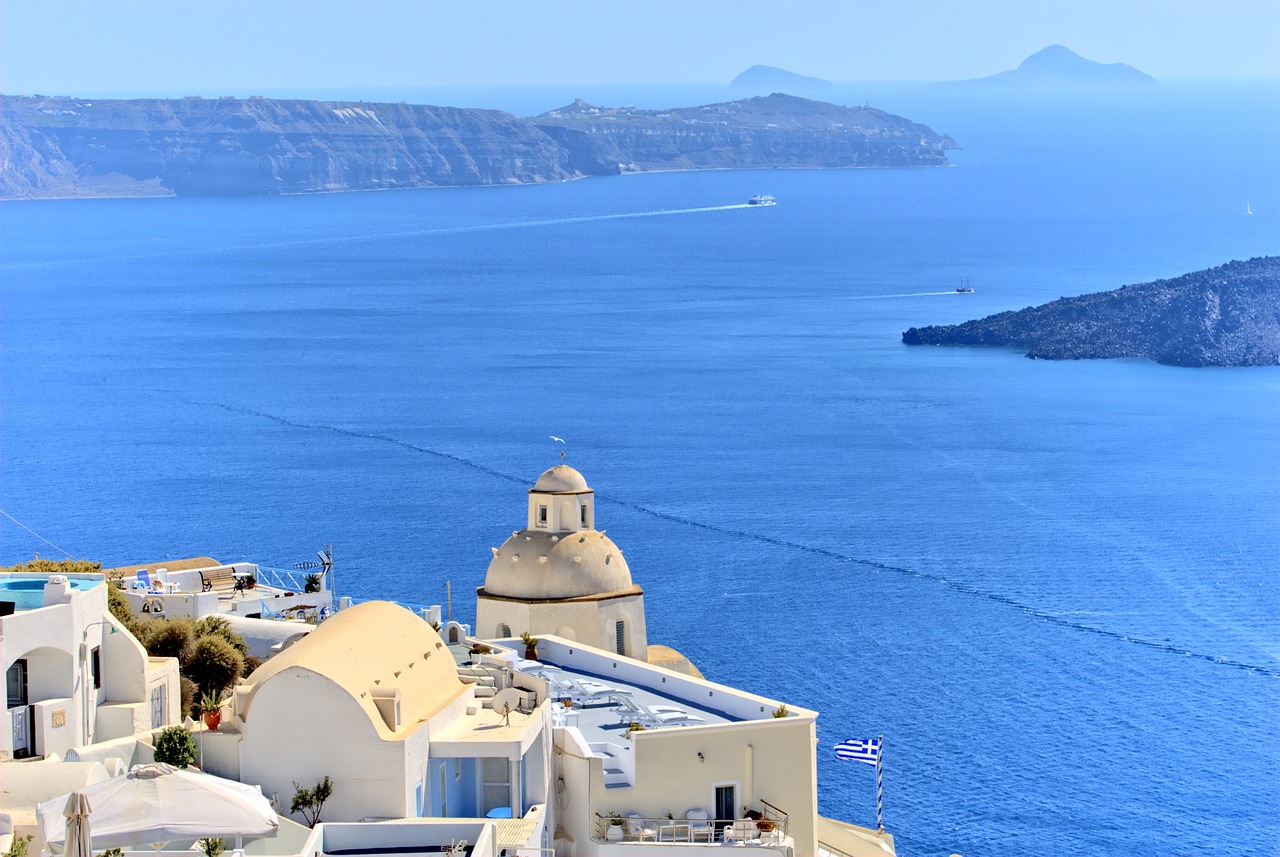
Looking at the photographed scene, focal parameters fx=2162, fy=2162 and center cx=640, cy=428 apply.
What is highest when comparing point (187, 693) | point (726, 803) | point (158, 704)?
point (158, 704)

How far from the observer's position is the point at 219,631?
25297 millimetres

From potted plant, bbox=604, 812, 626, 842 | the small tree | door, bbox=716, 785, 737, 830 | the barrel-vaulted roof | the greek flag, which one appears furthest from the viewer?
the greek flag

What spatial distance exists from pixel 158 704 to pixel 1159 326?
99.6 meters

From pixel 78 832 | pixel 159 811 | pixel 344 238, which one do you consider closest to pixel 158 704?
pixel 159 811

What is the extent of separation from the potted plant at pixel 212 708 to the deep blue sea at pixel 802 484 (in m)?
16.8

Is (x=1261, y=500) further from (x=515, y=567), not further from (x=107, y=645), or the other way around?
(x=107, y=645)

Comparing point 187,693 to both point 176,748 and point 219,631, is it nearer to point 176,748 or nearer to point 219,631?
point 219,631

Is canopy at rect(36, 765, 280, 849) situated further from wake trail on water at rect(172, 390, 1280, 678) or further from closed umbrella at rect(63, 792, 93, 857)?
wake trail on water at rect(172, 390, 1280, 678)

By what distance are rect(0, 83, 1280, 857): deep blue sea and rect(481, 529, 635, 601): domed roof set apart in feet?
28.9

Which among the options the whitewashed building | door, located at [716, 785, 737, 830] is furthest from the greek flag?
the whitewashed building

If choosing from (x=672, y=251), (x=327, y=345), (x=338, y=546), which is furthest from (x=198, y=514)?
(x=672, y=251)

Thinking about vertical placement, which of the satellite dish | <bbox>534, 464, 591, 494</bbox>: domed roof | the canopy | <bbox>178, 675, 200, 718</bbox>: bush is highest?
<bbox>534, 464, 591, 494</bbox>: domed roof

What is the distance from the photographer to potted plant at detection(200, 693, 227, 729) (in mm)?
19016

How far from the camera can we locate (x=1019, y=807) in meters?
38.8
